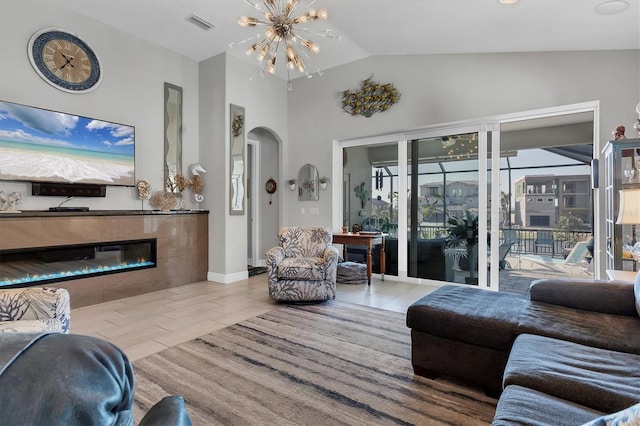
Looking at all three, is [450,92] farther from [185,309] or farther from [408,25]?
[185,309]

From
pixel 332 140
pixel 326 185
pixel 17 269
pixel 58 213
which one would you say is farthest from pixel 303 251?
pixel 17 269

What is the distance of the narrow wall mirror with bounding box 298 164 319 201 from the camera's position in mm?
5613

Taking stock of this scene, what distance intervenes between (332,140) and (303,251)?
211 cm

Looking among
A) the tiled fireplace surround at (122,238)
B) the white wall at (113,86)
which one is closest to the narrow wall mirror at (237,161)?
the tiled fireplace surround at (122,238)

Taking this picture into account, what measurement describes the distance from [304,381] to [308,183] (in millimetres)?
3938

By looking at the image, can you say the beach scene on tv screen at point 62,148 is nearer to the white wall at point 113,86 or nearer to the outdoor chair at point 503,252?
the white wall at point 113,86

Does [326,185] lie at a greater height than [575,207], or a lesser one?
greater

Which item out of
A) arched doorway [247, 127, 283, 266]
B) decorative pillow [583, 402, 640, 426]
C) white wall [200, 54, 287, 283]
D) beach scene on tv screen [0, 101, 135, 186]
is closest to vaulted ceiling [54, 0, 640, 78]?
white wall [200, 54, 287, 283]

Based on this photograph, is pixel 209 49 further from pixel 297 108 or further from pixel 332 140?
pixel 332 140

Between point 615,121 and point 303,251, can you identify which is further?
point 303,251

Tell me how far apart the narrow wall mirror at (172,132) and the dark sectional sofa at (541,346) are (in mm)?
4025

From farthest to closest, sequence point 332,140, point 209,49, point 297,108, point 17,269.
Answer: point 297,108, point 332,140, point 209,49, point 17,269

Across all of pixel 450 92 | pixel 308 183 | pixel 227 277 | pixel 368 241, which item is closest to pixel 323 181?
pixel 308 183

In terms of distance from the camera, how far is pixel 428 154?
188 inches
